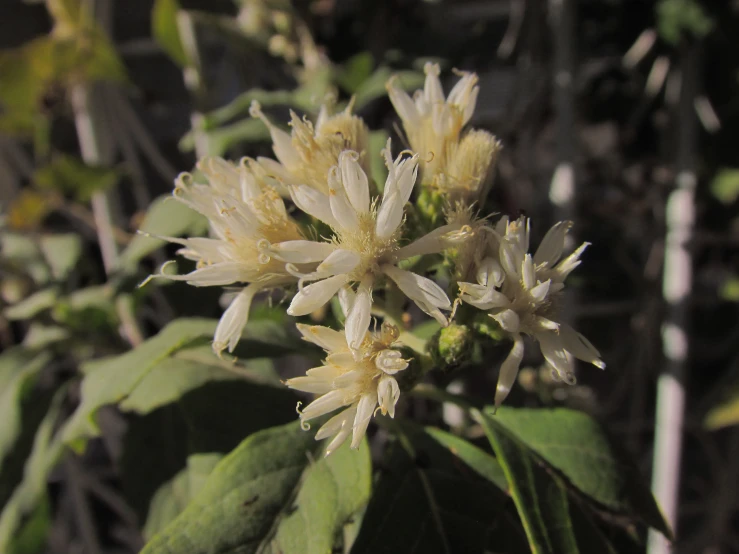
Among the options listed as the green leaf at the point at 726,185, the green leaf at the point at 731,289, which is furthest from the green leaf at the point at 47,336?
the green leaf at the point at 731,289

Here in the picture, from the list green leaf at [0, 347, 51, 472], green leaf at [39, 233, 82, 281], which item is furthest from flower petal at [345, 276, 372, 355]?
green leaf at [39, 233, 82, 281]

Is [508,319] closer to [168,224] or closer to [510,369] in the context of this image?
[510,369]

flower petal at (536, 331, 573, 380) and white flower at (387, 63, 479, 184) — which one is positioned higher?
white flower at (387, 63, 479, 184)

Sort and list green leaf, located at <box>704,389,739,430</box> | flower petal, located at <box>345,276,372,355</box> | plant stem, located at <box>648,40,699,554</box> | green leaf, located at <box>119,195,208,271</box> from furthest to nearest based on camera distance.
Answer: green leaf, located at <box>704,389,739,430</box> → plant stem, located at <box>648,40,699,554</box> → green leaf, located at <box>119,195,208,271</box> → flower petal, located at <box>345,276,372,355</box>

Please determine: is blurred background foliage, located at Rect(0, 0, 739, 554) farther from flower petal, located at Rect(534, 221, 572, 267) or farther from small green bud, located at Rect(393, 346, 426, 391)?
flower petal, located at Rect(534, 221, 572, 267)

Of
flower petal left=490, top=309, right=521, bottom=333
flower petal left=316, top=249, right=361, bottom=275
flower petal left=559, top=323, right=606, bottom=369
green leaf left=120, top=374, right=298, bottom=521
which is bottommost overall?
green leaf left=120, top=374, right=298, bottom=521

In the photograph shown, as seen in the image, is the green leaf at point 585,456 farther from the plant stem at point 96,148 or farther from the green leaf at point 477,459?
the plant stem at point 96,148
